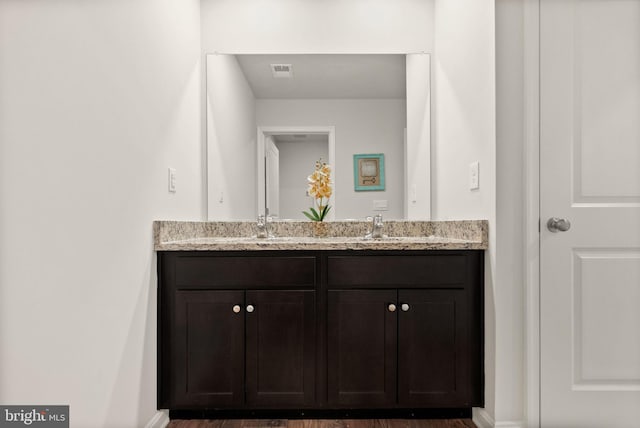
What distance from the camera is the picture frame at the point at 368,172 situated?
2492 millimetres

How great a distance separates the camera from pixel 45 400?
1219 mm

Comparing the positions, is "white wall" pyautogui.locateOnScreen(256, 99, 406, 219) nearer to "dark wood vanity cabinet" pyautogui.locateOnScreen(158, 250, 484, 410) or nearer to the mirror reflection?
the mirror reflection

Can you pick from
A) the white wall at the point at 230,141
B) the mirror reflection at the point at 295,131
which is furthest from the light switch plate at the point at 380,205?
the white wall at the point at 230,141

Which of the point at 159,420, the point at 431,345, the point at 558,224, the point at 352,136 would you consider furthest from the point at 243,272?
the point at 558,224

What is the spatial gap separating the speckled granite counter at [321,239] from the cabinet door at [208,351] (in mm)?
231

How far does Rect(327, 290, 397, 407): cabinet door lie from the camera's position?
192 cm

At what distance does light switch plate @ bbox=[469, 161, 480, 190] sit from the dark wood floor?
105cm

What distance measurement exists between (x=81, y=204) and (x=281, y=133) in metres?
1.33

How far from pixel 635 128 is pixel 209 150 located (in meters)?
2.03

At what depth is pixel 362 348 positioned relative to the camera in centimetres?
192

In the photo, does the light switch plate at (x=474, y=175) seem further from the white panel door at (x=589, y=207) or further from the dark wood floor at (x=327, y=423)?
the dark wood floor at (x=327, y=423)

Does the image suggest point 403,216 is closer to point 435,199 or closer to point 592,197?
point 435,199

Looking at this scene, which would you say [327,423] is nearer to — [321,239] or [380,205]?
[321,239]

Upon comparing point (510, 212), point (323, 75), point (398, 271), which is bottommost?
point (398, 271)
